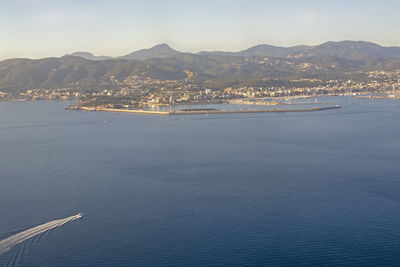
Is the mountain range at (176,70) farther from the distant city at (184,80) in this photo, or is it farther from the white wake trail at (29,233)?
the white wake trail at (29,233)

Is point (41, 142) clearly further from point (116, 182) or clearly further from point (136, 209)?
point (136, 209)

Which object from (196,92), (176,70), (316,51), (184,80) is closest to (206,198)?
(196,92)

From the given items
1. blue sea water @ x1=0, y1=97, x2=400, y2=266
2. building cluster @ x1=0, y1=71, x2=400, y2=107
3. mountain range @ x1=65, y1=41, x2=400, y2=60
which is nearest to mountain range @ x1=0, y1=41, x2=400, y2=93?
building cluster @ x1=0, y1=71, x2=400, y2=107

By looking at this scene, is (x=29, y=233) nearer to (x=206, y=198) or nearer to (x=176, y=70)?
(x=206, y=198)

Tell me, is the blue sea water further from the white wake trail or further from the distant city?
the distant city

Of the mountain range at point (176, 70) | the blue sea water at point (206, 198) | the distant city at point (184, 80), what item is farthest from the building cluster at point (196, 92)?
the blue sea water at point (206, 198)

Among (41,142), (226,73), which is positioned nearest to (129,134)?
(41,142)
